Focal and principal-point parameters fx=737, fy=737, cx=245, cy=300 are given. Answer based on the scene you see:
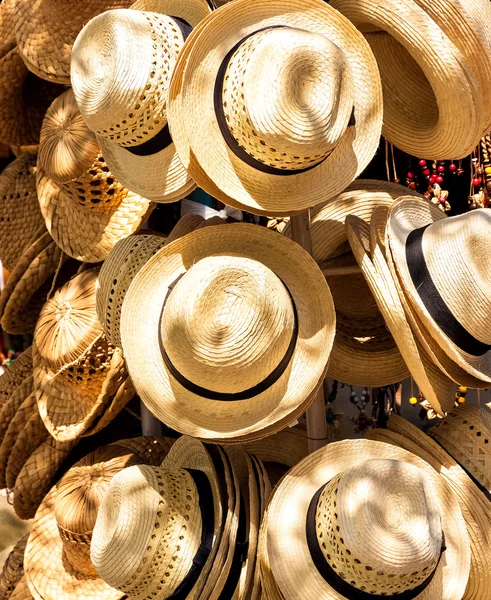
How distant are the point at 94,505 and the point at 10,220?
1182mm

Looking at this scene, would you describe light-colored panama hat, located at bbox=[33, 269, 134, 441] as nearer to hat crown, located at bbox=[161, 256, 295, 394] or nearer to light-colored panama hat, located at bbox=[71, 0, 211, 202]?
light-colored panama hat, located at bbox=[71, 0, 211, 202]

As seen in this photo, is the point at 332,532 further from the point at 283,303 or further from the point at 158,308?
the point at 158,308

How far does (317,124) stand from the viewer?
1282mm

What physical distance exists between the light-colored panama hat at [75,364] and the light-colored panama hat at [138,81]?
669 mm

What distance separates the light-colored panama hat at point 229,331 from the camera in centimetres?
136

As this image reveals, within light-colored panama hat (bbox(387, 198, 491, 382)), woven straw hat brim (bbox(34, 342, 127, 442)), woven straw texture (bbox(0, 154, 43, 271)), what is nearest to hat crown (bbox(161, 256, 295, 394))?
light-colored panama hat (bbox(387, 198, 491, 382))

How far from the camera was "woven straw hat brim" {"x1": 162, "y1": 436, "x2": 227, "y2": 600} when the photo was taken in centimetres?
153

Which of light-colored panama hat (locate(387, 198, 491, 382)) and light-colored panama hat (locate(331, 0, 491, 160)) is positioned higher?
light-colored panama hat (locate(331, 0, 491, 160))

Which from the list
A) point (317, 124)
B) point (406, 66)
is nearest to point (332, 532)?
point (317, 124)

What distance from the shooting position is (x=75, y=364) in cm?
219

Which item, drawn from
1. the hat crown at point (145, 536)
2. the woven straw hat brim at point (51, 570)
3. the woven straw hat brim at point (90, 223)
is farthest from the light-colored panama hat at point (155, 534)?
the woven straw hat brim at point (90, 223)

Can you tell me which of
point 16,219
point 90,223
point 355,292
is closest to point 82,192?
point 90,223

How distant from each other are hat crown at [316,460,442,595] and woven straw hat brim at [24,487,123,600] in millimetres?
1061

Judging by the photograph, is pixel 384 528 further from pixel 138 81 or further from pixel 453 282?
pixel 138 81
